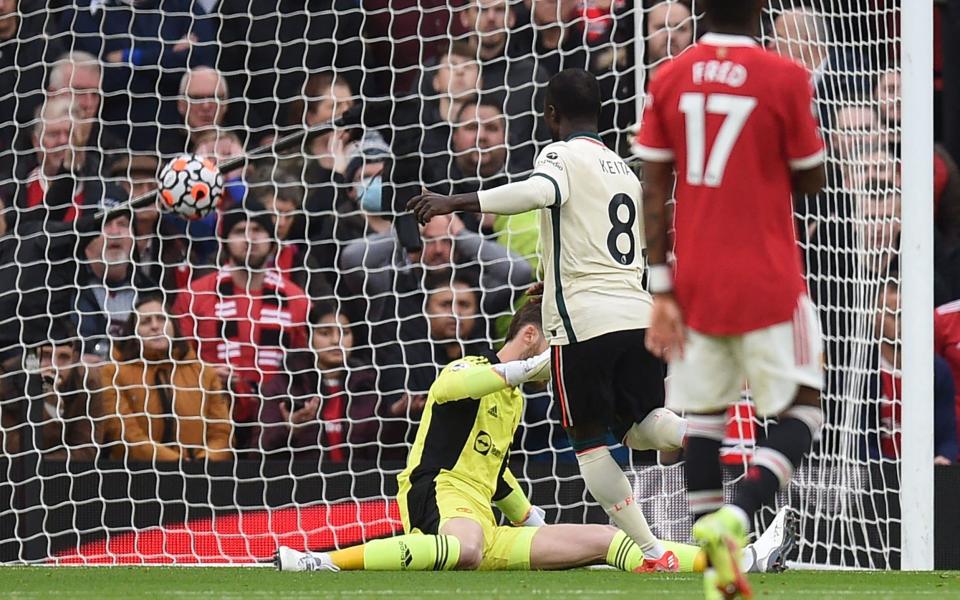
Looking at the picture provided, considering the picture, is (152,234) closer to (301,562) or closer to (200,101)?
(200,101)

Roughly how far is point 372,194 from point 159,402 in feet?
4.97

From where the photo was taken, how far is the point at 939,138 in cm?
995

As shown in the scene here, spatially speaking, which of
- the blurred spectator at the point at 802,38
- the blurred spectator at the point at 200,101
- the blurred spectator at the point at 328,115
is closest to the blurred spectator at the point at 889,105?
the blurred spectator at the point at 802,38

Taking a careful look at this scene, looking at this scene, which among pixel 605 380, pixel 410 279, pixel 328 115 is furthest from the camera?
pixel 328 115

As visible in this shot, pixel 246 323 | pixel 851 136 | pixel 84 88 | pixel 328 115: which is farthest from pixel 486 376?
pixel 84 88

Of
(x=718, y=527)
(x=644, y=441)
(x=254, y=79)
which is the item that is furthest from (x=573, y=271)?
(x=254, y=79)

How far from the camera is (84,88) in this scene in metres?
8.59

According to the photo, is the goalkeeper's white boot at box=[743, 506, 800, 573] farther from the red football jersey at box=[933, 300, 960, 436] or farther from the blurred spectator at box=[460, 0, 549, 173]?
the blurred spectator at box=[460, 0, 549, 173]

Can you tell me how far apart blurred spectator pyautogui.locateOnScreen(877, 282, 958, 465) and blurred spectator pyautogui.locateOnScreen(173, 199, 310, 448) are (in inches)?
111

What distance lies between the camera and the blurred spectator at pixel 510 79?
8406 millimetres

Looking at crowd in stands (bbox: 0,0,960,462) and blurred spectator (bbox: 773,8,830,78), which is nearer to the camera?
blurred spectator (bbox: 773,8,830,78)

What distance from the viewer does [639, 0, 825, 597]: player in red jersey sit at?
12.3 feet

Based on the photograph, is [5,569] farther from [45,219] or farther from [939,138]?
[939,138]

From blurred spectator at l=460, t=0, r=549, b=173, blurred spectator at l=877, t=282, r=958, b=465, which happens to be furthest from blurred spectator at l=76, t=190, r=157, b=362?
blurred spectator at l=877, t=282, r=958, b=465
